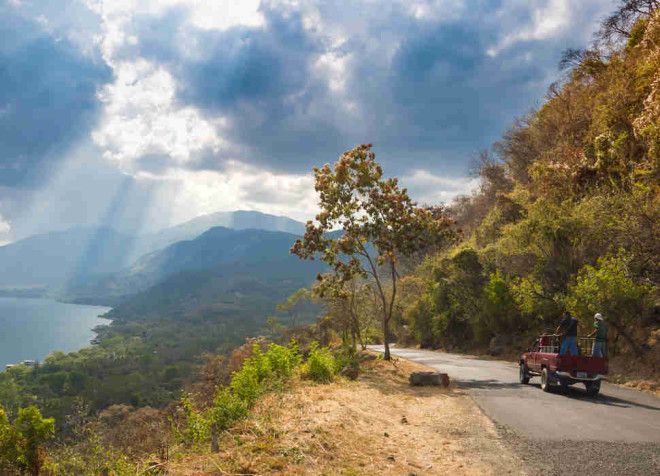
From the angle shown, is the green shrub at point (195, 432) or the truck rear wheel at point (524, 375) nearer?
the green shrub at point (195, 432)

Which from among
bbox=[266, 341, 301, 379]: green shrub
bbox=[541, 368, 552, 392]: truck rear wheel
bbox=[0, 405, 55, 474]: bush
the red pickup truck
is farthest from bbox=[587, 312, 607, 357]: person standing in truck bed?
bbox=[0, 405, 55, 474]: bush

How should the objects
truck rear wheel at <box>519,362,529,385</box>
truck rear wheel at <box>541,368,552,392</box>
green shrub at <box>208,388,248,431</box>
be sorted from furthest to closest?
truck rear wheel at <box>519,362,529,385</box> < truck rear wheel at <box>541,368,552,392</box> < green shrub at <box>208,388,248,431</box>

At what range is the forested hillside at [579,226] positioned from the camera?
768 inches

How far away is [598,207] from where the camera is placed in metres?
23.1

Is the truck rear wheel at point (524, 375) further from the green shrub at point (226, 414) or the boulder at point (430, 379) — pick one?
the green shrub at point (226, 414)

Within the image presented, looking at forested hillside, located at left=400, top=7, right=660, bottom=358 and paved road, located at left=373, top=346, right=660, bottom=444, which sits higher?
forested hillside, located at left=400, top=7, right=660, bottom=358

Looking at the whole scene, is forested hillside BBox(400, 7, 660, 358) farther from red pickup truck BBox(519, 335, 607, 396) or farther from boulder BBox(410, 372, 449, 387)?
boulder BBox(410, 372, 449, 387)

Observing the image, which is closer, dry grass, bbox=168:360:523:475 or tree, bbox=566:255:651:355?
dry grass, bbox=168:360:523:475

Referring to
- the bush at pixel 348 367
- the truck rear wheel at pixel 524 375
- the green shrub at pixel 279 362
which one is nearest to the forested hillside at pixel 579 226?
the truck rear wheel at pixel 524 375

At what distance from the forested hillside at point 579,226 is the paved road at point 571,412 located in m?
5.03

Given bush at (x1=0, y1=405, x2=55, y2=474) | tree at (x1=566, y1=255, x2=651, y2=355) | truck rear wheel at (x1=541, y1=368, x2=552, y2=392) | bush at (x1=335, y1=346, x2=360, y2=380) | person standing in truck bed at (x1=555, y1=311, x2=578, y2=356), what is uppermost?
tree at (x1=566, y1=255, x2=651, y2=355)

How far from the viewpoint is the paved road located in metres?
9.50

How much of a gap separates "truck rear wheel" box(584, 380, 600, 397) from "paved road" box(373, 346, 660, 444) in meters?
0.20

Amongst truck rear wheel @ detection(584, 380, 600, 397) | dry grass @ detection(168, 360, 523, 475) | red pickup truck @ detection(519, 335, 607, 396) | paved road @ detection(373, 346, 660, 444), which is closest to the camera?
dry grass @ detection(168, 360, 523, 475)
